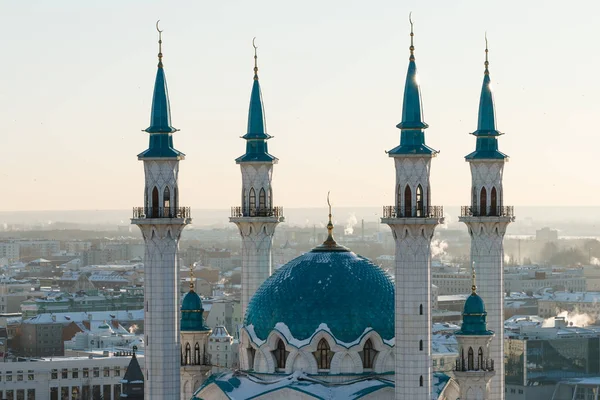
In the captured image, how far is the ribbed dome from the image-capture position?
72.5 metres

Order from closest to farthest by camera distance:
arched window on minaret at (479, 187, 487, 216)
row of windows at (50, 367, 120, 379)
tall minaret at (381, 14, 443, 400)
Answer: tall minaret at (381, 14, 443, 400) < arched window on minaret at (479, 187, 487, 216) < row of windows at (50, 367, 120, 379)

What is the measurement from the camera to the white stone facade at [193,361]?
250ft

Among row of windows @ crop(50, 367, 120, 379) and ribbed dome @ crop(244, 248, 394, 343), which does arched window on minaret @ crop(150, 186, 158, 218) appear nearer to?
ribbed dome @ crop(244, 248, 394, 343)

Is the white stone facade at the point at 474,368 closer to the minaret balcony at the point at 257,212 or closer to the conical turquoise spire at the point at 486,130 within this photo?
the conical turquoise spire at the point at 486,130

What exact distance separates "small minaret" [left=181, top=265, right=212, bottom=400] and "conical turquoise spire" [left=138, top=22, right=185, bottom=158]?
5.57 metres

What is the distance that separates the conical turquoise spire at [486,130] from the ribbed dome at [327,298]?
662cm

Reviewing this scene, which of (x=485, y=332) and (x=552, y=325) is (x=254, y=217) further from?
→ (x=552, y=325)

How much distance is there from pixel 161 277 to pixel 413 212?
10.6 m

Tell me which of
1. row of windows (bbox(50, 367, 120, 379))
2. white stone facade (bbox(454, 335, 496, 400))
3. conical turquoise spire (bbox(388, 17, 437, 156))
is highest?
conical turquoise spire (bbox(388, 17, 437, 156))

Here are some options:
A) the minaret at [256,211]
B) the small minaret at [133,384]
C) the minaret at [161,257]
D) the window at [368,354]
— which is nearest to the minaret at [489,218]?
the window at [368,354]

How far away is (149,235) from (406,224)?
1076 cm

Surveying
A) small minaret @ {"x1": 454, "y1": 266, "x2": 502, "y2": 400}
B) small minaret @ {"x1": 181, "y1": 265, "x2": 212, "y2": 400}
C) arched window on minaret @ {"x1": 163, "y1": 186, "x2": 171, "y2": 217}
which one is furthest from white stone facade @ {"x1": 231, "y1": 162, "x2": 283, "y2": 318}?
small minaret @ {"x1": 454, "y1": 266, "x2": 502, "y2": 400}

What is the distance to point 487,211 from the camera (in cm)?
7725

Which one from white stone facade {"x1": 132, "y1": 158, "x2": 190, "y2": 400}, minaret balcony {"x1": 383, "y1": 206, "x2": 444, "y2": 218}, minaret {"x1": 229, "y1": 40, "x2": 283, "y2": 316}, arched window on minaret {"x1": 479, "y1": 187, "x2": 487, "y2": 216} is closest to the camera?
minaret balcony {"x1": 383, "y1": 206, "x2": 444, "y2": 218}
